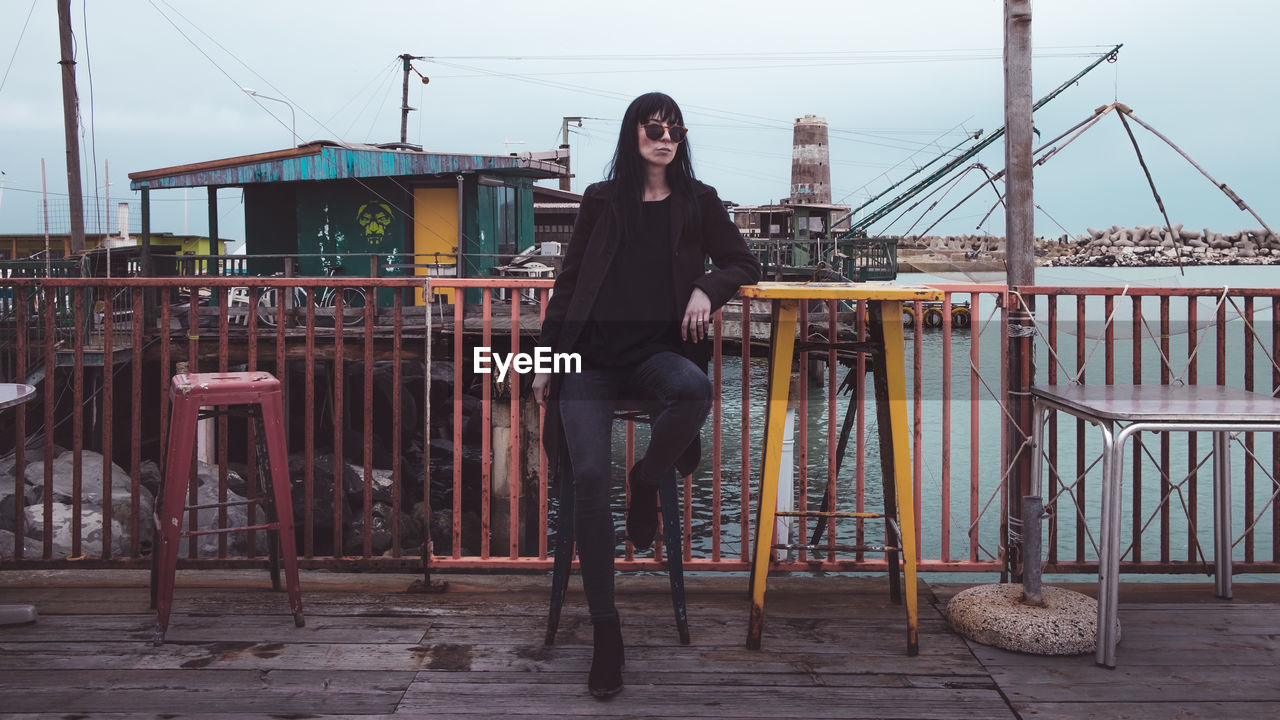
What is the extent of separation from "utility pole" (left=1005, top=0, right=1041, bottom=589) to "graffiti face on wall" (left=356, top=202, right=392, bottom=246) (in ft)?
55.5

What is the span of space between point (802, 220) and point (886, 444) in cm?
4196

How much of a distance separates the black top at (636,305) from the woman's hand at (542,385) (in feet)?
0.49

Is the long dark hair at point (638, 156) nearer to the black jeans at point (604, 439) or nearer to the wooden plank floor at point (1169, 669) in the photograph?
the black jeans at point (604, 439)

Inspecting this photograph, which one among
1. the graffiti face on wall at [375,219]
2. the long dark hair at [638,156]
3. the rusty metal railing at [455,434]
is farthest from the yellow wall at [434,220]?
the long dark hair at [638,156]

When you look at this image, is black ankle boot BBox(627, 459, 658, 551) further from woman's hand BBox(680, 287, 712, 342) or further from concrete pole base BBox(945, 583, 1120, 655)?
concrete pole base BBox(945, 583, 1120, 655)

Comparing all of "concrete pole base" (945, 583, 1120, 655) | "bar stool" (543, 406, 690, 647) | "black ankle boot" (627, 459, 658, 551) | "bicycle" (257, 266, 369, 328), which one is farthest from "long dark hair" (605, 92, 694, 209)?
"bicycle" (257, 266, 369, 328)

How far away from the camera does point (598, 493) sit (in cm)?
271

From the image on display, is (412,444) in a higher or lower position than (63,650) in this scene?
lower

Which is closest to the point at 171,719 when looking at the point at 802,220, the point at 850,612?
the point at 850,612

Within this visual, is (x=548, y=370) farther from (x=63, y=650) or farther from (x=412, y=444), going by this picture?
(x=412, y=444)

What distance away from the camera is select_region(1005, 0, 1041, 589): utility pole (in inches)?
141

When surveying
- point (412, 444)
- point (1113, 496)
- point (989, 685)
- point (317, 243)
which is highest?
point (317, 243)

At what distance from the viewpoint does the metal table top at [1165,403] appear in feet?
8.86

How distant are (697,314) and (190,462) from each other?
160cm
